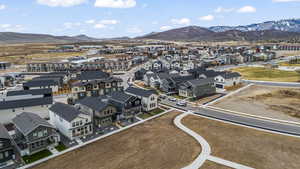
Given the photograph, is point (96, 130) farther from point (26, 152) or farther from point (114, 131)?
point (26, 152)

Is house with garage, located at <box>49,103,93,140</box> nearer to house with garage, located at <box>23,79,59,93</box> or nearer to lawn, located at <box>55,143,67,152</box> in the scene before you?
lawn, located at <box>55,143,67,152</box>

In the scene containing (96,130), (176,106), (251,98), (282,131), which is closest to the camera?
(282,131)

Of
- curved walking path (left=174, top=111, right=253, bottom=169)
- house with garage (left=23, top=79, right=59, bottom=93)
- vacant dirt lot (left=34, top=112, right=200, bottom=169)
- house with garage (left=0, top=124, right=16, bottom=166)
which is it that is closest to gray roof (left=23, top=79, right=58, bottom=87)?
house with garage (left=23, top=79, right=59, bottom=93)

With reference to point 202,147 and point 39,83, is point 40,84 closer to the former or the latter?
point 39,83

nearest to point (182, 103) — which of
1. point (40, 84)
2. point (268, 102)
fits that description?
point (268, 102)

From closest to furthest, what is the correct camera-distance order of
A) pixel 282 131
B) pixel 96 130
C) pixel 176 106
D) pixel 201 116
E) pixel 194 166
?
1. pixel 194 166
2. pixel 282 131
3. pixel 96 130
4. pixel 201 116
5. pixel 176 106

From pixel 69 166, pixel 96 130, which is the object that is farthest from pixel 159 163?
pixel 96 130
